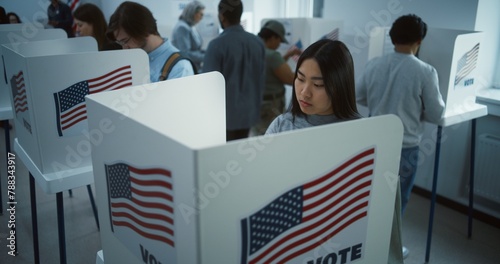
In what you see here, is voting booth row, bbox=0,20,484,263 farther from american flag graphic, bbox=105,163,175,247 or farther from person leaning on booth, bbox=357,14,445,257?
person leaning on booth, bbox=357,14,445,257

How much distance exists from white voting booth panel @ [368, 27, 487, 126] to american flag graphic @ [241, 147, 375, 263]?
1.57 m

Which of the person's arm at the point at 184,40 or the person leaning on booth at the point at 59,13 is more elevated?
the person leaning on booth at the point at 59,13

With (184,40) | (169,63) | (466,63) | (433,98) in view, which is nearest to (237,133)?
(169,63)

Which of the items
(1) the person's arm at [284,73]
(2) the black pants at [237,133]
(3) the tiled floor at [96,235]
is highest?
(1) the person's arm at [284,73]

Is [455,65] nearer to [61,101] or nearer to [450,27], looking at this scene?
[450,27]

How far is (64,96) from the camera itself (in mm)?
1620

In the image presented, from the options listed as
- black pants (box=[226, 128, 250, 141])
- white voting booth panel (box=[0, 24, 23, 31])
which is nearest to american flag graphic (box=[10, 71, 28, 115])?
white voting booth panel (box=[0, 24, 23, 31])

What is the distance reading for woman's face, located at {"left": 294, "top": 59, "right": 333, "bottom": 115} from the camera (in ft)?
4.57

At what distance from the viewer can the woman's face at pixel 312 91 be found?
139cm

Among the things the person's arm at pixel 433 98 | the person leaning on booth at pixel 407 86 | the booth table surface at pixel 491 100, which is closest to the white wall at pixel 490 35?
the booth table surface at pixel 491 100

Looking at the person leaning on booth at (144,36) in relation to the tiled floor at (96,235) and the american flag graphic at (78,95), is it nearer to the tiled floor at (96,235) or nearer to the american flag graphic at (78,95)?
the american flag graphic at (78,95)

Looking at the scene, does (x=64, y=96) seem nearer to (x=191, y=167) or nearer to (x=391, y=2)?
(x=191, y=167)

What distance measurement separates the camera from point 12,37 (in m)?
2.68

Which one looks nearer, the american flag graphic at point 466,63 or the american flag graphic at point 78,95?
the american flag graphic at point 78,95
